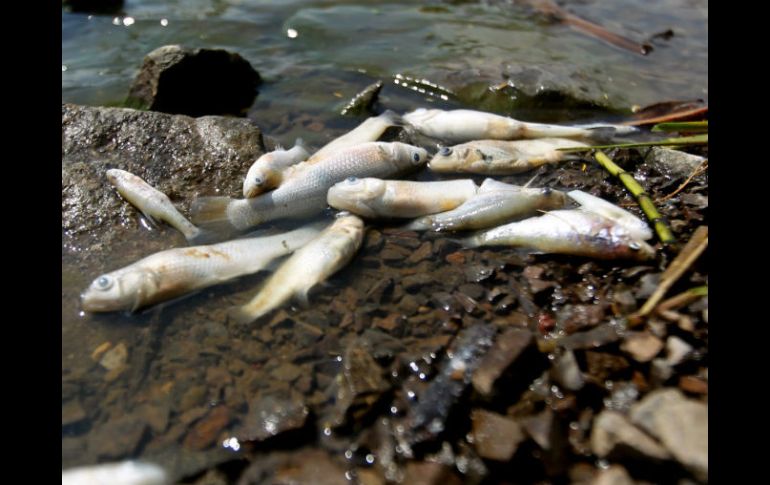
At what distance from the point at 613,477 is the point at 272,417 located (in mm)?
1731

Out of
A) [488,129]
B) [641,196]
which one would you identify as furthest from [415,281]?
[488,129]

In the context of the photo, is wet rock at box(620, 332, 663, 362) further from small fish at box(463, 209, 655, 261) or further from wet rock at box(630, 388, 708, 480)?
small fish at box(463, 209, 655, 261)

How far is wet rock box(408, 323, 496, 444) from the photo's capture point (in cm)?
315

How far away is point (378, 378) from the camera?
3.45m

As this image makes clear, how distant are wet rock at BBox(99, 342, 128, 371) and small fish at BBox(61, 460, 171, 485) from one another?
73 cm

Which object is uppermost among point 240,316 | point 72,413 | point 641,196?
point 641,196

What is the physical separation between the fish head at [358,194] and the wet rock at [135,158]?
3.68 feet

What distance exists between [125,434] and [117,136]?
3.47 meters

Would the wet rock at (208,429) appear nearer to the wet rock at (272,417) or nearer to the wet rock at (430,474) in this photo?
the wet rock at (272,417)

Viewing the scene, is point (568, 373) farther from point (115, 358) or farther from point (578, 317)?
point (115, 358)

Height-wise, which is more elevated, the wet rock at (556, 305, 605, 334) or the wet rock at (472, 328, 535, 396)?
the wet rock at (472, 328, 535, 396)

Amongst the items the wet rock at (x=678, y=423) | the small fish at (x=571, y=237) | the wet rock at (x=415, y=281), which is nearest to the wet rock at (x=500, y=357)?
the wet rock at (x=678, y=423)

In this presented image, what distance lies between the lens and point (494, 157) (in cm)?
551

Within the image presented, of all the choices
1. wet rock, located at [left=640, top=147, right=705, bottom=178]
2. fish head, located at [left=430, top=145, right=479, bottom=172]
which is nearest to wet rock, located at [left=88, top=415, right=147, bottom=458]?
fish head, located at [left=430, top=145, right=479, bottom=172]
